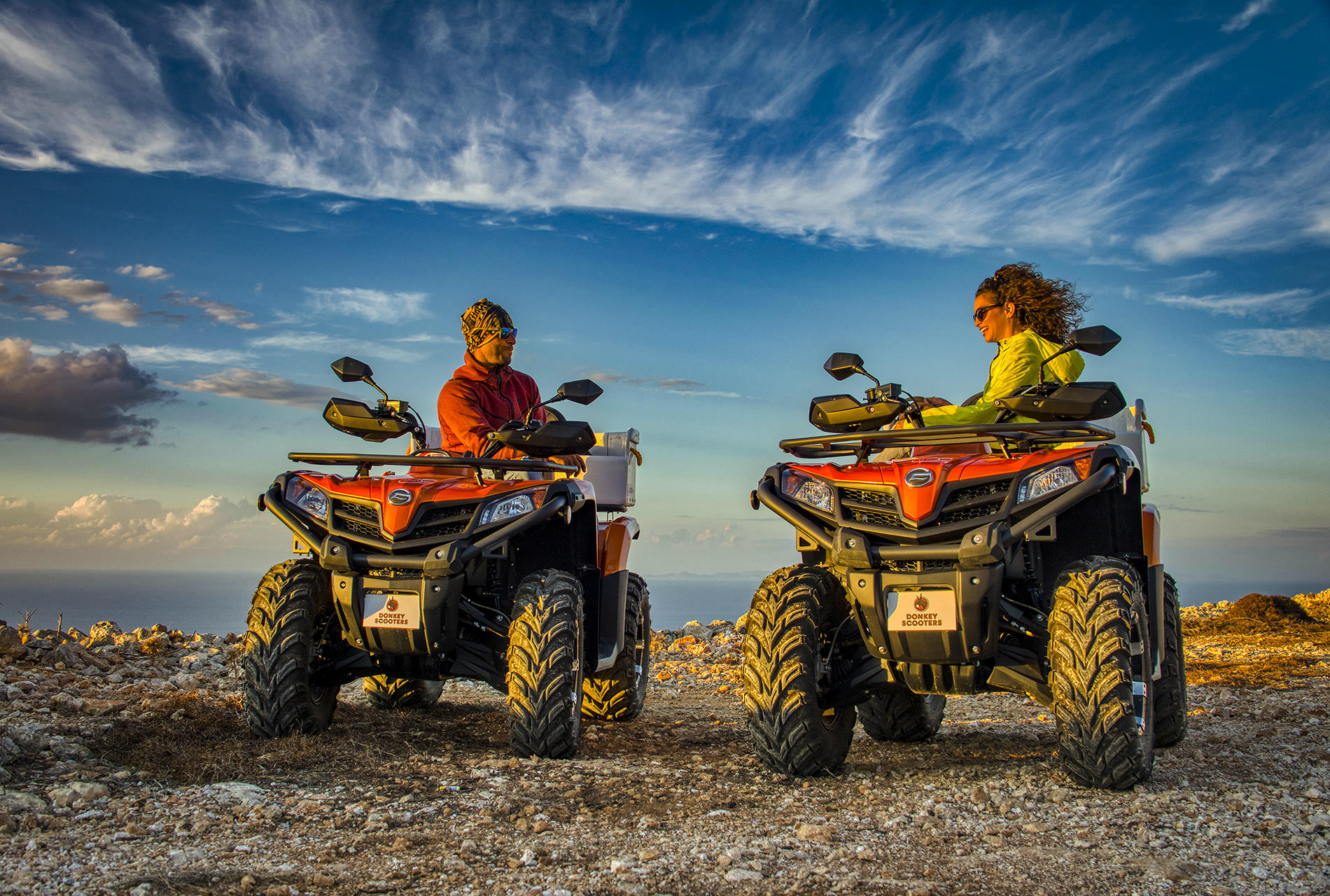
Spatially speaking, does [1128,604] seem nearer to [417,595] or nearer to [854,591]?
[854,591]

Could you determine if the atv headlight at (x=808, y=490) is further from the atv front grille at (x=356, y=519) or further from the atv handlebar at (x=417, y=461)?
the atv front grille at (x=356, y=519)

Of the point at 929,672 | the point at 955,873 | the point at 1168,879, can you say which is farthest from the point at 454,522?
the point at 1168,879

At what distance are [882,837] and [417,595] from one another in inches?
99.5

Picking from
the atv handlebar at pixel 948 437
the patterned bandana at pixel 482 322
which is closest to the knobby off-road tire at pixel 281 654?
the patterned bandana at pixel 482 322

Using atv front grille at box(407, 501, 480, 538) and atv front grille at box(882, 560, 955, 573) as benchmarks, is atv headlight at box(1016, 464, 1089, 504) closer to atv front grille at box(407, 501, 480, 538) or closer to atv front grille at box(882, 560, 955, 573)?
atv front grille at box(882, 560, 955, 573)

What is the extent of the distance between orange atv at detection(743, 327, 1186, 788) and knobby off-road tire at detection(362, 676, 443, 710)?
312cm

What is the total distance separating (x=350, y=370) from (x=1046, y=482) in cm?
377

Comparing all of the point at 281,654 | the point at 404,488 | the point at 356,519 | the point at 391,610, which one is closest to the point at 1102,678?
the point at 391,610

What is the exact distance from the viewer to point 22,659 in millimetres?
7082

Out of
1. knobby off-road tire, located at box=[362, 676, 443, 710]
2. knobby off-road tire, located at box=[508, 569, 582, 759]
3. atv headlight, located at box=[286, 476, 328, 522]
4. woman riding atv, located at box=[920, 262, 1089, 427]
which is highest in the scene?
woman riding atv, located at box=[920, 262, 1089, 427]

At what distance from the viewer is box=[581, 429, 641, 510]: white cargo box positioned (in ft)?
23.5

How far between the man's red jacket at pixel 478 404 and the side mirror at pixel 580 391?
82 cm

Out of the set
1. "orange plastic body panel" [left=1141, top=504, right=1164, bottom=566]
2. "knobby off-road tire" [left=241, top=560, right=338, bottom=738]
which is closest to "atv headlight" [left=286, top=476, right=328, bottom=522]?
"knobby off-road tire" [left=241, top=560, right=338, bottom=738]

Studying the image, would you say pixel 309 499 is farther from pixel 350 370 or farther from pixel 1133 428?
pixel 1133 428
